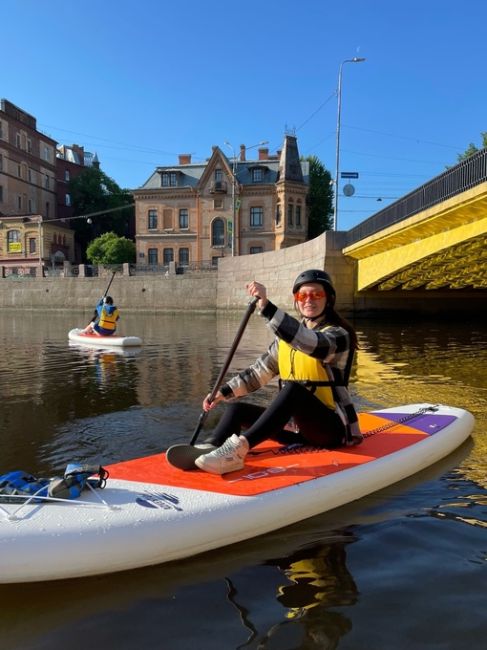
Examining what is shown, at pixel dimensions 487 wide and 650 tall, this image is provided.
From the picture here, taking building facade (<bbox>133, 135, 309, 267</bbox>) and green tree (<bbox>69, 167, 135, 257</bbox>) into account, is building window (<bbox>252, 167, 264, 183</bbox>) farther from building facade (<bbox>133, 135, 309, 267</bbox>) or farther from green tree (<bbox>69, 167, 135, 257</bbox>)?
green tree (<bbox>69, 167, 135, 257</bbox>)

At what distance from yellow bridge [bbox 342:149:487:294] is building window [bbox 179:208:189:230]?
28589 mm

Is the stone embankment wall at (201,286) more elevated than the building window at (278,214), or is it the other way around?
the building window at (278,214)

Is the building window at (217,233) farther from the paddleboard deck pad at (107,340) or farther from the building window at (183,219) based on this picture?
the paddleboard deck pad at (107,340)

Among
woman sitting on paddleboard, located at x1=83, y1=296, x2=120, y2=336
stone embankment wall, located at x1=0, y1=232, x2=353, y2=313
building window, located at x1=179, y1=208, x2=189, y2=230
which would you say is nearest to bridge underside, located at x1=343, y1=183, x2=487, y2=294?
stone embankment wall, located at x1=0, y1=232, x2=353, y2=313

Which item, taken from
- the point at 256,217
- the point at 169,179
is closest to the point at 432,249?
the point at 256,217

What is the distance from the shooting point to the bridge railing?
1259cm

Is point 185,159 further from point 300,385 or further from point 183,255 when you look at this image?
point 300,385

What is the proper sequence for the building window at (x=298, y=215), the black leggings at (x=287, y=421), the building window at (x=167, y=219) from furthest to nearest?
the building window at (x=167, y=219)
the building window at (x=298, y=215)
the black leggings at (x=287, y=421)

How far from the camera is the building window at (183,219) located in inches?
1989

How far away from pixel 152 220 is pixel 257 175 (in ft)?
35.2

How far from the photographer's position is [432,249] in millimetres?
16484

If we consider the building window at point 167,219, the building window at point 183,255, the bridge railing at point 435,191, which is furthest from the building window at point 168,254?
the bridge railing at point 435,191

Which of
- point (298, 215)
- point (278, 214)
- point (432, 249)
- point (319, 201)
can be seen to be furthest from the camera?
point (319, 201)

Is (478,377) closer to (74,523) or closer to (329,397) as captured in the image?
(329,397)
